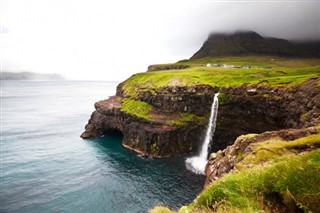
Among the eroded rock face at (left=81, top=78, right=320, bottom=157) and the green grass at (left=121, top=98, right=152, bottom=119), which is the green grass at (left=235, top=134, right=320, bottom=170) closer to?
the eroded rock face at (left=81, top=78, right=320, bottom=157)

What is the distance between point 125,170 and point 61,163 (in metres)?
19.7

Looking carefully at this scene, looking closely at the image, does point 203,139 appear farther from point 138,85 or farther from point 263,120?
point 138,85

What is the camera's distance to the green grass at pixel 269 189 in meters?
7.45

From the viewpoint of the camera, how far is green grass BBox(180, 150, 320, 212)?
→ 7.45 meters

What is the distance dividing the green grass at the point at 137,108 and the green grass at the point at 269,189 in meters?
77.1

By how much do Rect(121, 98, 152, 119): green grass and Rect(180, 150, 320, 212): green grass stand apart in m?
77.1

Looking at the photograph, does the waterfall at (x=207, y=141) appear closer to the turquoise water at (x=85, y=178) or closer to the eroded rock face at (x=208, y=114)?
the eroded rock face at (x=208, y=114)

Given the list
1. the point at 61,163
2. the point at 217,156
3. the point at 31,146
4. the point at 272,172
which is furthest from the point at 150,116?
the point at 272,172

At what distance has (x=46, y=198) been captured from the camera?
168 feet

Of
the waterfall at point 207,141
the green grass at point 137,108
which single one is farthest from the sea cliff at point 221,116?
the waterfall at point 207,141

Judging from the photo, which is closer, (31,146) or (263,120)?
(263,120)

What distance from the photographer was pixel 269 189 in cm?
844

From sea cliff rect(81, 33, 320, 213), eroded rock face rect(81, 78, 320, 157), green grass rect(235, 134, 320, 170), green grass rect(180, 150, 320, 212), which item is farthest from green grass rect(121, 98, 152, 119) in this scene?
green grass rect(180, 150, 320, 212)

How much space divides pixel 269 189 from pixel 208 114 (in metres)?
75.4
